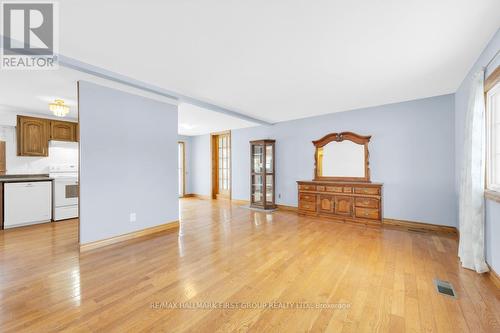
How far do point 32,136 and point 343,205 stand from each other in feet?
22.8

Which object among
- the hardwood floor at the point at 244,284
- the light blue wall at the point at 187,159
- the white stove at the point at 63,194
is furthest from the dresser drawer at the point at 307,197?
the white stove at the point at 63,194

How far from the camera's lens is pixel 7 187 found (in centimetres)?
418

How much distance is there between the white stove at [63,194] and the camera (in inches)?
184

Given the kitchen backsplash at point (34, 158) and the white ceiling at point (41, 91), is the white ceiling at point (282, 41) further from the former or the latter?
the kitchen backsplash at point (34, 158)

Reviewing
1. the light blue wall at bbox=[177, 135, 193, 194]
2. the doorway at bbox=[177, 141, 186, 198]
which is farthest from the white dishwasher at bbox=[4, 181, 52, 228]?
the light blue wall at bbox=[177, 135, 193, 194]

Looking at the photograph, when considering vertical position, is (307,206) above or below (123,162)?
below

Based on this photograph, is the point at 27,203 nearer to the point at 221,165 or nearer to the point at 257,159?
the point at 221,165

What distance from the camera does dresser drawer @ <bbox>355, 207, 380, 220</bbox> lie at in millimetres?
4195

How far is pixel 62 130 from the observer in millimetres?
5117

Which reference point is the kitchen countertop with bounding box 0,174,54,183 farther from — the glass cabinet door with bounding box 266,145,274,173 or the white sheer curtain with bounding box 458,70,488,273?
the white sheer curtain with bounding box 458,70,488,273

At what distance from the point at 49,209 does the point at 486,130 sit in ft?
24.2

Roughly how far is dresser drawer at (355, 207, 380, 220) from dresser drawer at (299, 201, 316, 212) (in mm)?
911

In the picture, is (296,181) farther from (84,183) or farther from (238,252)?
(84,183)

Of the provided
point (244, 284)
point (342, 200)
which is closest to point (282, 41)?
point (244, 284)
